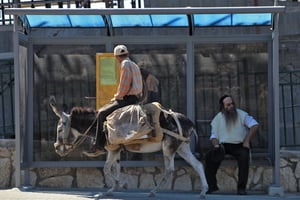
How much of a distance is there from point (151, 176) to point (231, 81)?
2076 mm

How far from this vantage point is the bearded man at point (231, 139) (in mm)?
9789

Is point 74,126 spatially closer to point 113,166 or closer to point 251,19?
point 113,166

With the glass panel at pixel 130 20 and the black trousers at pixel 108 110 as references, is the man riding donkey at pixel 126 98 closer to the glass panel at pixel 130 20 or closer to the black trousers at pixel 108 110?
the black trousers at pixel 108 110

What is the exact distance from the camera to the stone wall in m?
10.3

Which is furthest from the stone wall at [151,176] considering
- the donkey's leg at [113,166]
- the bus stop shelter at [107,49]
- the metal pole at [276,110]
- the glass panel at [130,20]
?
the glass panel at [130,20]

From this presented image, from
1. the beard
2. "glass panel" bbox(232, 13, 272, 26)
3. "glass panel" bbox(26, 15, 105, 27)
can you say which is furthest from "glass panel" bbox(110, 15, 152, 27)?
the beard

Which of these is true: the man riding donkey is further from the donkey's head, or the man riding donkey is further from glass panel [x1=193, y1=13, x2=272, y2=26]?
glass panel [x1=193, y1=13, x2=272, y2=26]

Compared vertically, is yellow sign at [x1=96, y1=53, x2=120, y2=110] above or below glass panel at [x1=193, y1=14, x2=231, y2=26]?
below

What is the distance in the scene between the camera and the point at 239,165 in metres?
9.80

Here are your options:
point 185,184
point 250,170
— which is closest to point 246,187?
point 250,170

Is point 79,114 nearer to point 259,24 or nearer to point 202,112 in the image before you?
point 202,112

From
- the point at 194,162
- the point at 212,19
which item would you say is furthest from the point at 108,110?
the point at 212,19

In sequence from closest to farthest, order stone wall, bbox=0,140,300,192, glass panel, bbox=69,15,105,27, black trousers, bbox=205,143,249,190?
black trousers, bbox=205,143,249,190 < stone wall, bbox=0,140,300,192 < glass panel, bbox=69,15,105,27

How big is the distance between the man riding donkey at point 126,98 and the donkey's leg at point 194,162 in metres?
0.47
